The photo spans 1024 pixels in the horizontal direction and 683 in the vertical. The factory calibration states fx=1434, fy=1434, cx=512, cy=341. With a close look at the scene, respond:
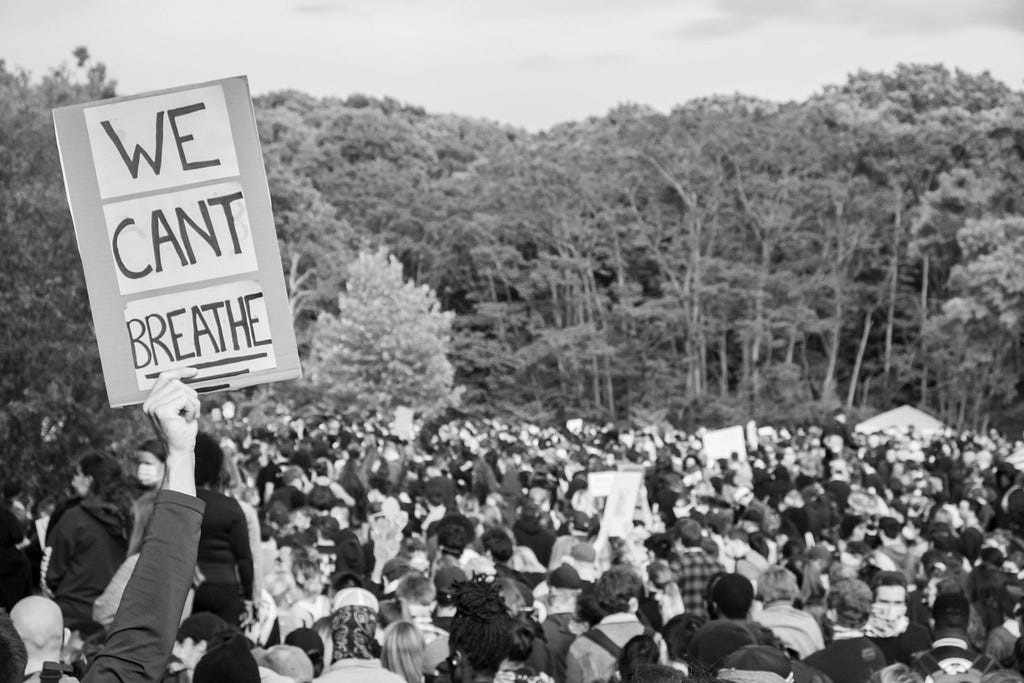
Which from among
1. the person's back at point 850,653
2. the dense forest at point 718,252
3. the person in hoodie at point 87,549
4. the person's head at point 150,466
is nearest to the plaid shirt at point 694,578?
the person's back at point 850,653

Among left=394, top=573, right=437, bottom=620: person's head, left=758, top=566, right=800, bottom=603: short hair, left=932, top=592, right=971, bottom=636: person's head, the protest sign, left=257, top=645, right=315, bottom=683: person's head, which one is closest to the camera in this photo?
left=257, top=645, right=315, bottom=683: person's head

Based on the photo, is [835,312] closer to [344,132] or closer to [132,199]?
[344,132]

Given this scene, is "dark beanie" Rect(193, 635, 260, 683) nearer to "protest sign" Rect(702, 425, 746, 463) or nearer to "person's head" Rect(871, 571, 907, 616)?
"person's head" Rect(871, 571, 907, 616)

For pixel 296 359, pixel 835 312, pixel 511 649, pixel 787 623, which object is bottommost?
pixel 835 312

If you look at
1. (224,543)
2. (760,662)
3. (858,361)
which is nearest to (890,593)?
(760,662)

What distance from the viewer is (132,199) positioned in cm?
381

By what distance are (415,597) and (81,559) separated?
1.66 m

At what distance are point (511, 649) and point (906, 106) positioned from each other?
1950 inches

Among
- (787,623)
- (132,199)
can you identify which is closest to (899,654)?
(787,623)

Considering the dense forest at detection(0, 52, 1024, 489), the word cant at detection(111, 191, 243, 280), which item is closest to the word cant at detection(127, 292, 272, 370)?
the word cant at detection(111, 191, 243, 280)

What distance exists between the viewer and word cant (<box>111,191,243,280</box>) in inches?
150

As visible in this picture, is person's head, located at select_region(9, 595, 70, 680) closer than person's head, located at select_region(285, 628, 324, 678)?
Yes

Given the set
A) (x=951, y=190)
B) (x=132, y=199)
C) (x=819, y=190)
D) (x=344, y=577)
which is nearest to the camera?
(x=132, y=199)

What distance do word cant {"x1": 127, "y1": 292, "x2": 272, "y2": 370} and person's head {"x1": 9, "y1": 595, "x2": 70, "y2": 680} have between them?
0.93 metres
